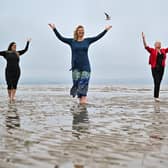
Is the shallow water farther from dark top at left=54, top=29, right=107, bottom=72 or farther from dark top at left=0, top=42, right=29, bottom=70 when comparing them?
dark top at left=0, top=42, right=29, bottom=70

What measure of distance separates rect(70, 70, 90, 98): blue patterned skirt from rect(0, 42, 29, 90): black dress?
316 centimetres

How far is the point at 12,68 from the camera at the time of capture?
12.9 meters

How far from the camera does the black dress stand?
12.7 meters

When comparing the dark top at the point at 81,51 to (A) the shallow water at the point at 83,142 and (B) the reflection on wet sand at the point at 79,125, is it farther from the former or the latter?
(A) the shallow water at the point at 83,142

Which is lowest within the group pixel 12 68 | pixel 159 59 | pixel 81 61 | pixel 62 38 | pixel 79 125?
pixel 79 125

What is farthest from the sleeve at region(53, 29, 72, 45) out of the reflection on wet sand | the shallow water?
the shallow water

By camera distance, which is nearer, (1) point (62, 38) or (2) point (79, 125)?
(2) point (79, 125)

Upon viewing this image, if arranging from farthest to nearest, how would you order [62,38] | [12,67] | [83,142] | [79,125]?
[12,67] → [62,38] → [79,125] → [83,142]

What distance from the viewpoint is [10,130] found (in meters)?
5.29

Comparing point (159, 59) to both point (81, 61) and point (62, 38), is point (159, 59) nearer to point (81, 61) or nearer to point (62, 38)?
point (81, 61)

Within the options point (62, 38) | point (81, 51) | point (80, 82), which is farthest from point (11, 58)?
point (80, 82)

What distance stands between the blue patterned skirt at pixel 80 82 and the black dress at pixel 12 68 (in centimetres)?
316

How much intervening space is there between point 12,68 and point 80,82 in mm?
3557

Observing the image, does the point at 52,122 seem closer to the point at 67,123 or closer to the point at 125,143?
the point at 67,123
